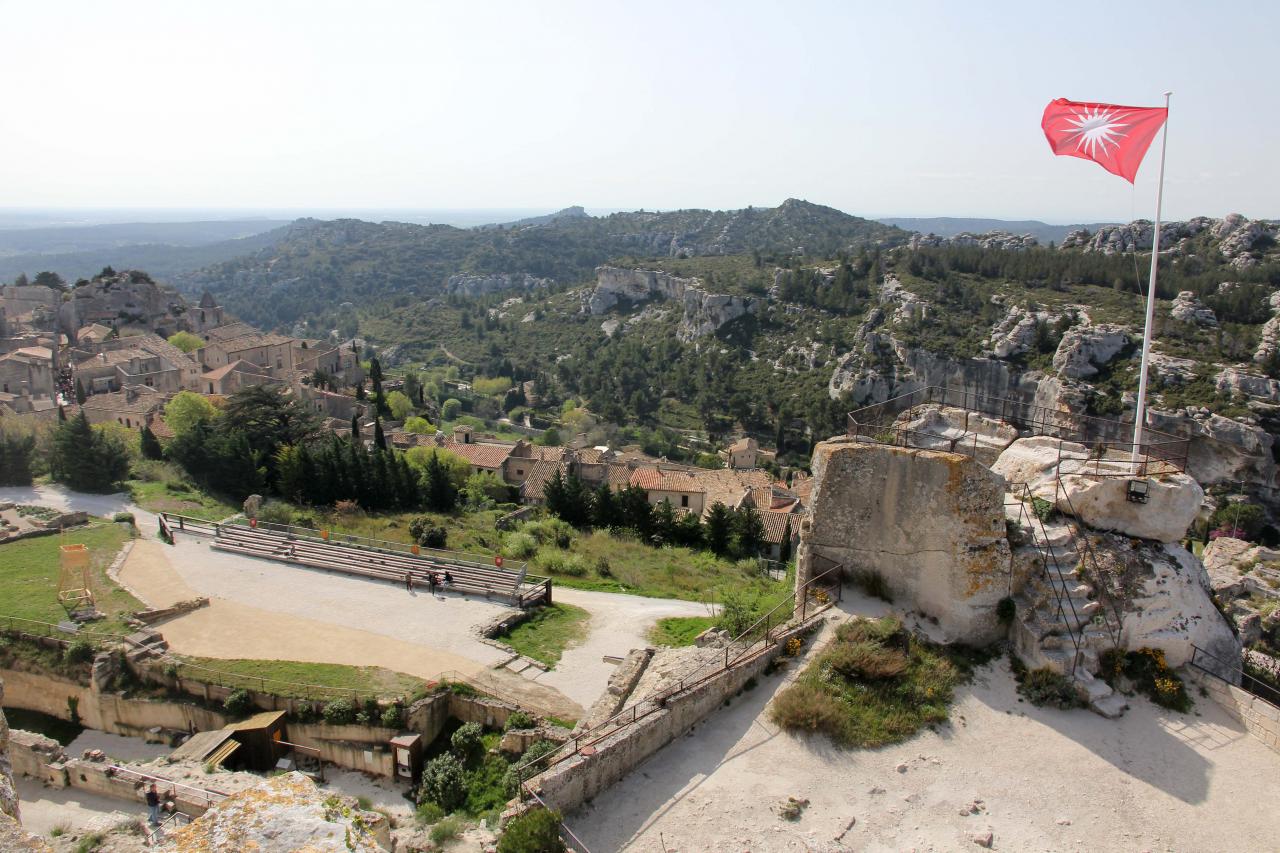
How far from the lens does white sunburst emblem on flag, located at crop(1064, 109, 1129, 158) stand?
14383 mm

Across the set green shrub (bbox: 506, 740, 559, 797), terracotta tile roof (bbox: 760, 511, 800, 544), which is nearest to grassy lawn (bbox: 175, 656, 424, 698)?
green shrub (bbox: 506, 740, 559, 797)

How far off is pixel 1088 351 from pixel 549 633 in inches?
2729

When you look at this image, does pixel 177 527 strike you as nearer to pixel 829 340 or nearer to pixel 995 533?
pixel 995 533

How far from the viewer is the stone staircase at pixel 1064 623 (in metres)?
12.3

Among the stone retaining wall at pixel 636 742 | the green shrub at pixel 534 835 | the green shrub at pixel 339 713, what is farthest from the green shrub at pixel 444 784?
the green shrub at pixel 534 835

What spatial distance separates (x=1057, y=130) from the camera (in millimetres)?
14828

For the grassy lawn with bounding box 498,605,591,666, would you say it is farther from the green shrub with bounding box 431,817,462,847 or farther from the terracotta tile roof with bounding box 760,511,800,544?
the terracotta tile roof with bounding box 760,511,800,544

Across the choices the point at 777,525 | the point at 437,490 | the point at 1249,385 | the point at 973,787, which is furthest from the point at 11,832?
the point at 1249,385

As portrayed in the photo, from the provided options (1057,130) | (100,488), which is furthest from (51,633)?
(1057,130)

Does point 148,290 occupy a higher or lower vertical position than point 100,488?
higher

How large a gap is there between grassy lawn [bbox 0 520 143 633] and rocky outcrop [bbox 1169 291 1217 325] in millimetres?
84624

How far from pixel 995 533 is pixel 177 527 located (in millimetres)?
26764

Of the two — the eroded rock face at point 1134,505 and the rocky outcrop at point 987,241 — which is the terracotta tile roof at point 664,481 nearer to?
the eroded rock face at point 1134,505

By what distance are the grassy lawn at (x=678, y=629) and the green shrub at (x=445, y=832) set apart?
7184mm
